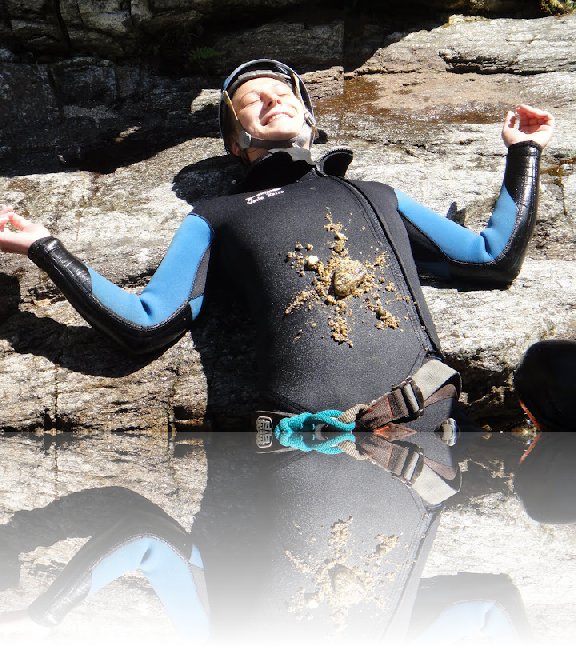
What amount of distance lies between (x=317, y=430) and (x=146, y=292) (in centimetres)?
118

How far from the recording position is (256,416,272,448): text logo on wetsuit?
286 cm

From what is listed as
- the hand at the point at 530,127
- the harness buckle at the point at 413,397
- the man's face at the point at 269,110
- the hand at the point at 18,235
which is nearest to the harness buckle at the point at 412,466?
the harness buckle at the point at 413,397

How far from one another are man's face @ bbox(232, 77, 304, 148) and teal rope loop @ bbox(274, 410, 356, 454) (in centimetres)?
159

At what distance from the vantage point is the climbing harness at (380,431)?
2.74 m

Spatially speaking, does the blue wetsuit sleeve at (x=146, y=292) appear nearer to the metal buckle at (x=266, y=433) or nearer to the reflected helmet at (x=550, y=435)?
the metal buckle at (x=266, y=433)

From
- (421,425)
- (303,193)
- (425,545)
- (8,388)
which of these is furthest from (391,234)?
(8,388)

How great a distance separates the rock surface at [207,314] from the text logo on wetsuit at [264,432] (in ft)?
0.88

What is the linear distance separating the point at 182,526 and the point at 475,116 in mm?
3458

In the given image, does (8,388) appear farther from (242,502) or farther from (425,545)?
(425,545)

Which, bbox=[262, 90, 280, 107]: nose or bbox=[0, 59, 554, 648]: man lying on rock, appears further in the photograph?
bbox=[262, 90, 280, 107]: nose

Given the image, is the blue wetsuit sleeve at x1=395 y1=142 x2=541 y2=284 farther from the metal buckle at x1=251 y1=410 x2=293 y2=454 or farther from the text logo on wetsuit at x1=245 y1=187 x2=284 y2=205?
the metal buckle at x1=251 y1=410 x2=293 y2=454

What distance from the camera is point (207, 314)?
3.31m

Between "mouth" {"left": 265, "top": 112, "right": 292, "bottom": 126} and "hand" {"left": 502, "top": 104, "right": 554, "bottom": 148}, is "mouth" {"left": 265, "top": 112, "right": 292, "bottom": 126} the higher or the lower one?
the higher one

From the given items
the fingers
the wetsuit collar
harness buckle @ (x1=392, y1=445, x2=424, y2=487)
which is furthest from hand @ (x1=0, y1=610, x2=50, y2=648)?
the fingers
